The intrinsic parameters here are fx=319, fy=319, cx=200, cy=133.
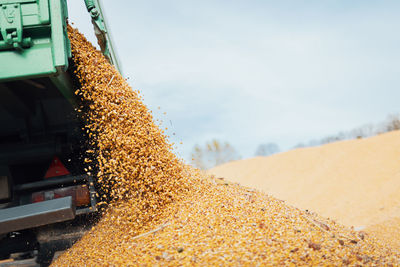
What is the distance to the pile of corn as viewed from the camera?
236 centimetres

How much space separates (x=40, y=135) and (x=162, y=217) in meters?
1.72

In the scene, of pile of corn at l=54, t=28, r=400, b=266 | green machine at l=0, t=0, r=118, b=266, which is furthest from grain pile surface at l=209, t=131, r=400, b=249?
green machine at l=0, t=0, r=118, b=266

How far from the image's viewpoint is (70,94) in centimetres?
320

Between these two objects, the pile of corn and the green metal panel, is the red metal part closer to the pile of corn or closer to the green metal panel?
the pile of corn

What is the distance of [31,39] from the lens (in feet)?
8.29

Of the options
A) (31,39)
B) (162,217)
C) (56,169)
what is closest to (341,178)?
(162,217)

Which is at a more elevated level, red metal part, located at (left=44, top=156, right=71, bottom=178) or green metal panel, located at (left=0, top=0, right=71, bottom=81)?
green metal panel, located at (left=0, top=0, right=71, bottom=81)

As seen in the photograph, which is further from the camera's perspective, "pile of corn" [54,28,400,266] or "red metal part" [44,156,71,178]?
"red metal part" [44,156,71,178]

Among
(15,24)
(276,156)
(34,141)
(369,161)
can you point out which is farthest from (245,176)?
(15,24)

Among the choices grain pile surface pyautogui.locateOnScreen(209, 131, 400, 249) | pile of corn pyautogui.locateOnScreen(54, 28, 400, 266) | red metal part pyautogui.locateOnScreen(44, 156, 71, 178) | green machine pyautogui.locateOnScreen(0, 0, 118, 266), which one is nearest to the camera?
pile of corn pyautogui.locateOnScreen(54, 28, 400, 266)

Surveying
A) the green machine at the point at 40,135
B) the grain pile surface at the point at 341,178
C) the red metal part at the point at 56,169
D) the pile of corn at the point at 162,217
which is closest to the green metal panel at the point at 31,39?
the green machine at the point at 40,135

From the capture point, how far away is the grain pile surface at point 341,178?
7.31m

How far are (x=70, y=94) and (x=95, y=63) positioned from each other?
403mm

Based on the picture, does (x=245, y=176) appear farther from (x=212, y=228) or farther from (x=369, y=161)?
(x=212, y=228)
